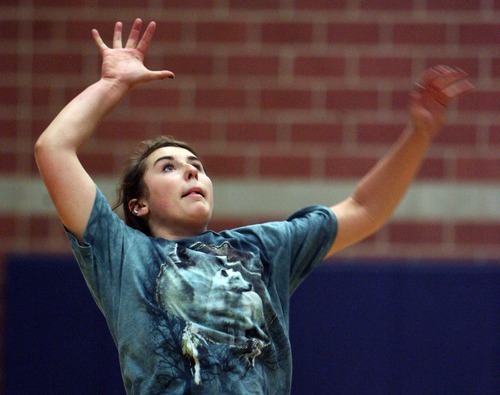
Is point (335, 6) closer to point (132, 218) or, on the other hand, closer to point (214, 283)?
point (132, 218)

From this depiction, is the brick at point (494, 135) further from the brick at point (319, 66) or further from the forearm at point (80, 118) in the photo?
the forearm at point (80, 118)

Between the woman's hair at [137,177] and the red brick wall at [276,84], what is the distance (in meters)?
1.78

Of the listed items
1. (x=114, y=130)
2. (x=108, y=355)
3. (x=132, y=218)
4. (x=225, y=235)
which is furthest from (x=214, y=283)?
(x=114, y=130)

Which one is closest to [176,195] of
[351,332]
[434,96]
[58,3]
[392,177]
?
[392,177]

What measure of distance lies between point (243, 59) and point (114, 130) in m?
0.73

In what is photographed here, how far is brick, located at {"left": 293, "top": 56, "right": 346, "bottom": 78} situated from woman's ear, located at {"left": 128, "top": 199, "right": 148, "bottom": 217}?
80.8 inches

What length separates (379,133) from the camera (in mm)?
4531

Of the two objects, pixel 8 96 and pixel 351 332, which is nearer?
pixel 351 332

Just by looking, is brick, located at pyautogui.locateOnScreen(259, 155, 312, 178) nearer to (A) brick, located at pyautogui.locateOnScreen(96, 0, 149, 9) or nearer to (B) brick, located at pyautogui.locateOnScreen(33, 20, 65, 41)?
(A) brick, located at pyautogui.locateOnScreen(96, 0, 149, 9)

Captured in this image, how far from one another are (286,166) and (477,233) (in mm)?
983

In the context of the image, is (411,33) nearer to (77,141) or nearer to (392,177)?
(392,177)

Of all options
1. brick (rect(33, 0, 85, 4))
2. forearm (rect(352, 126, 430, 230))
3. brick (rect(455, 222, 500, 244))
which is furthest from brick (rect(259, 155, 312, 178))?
forearm (rect(352, 126, 430, 230))

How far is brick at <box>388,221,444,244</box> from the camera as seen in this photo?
447 cm

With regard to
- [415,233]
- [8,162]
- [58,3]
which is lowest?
[415,233]
